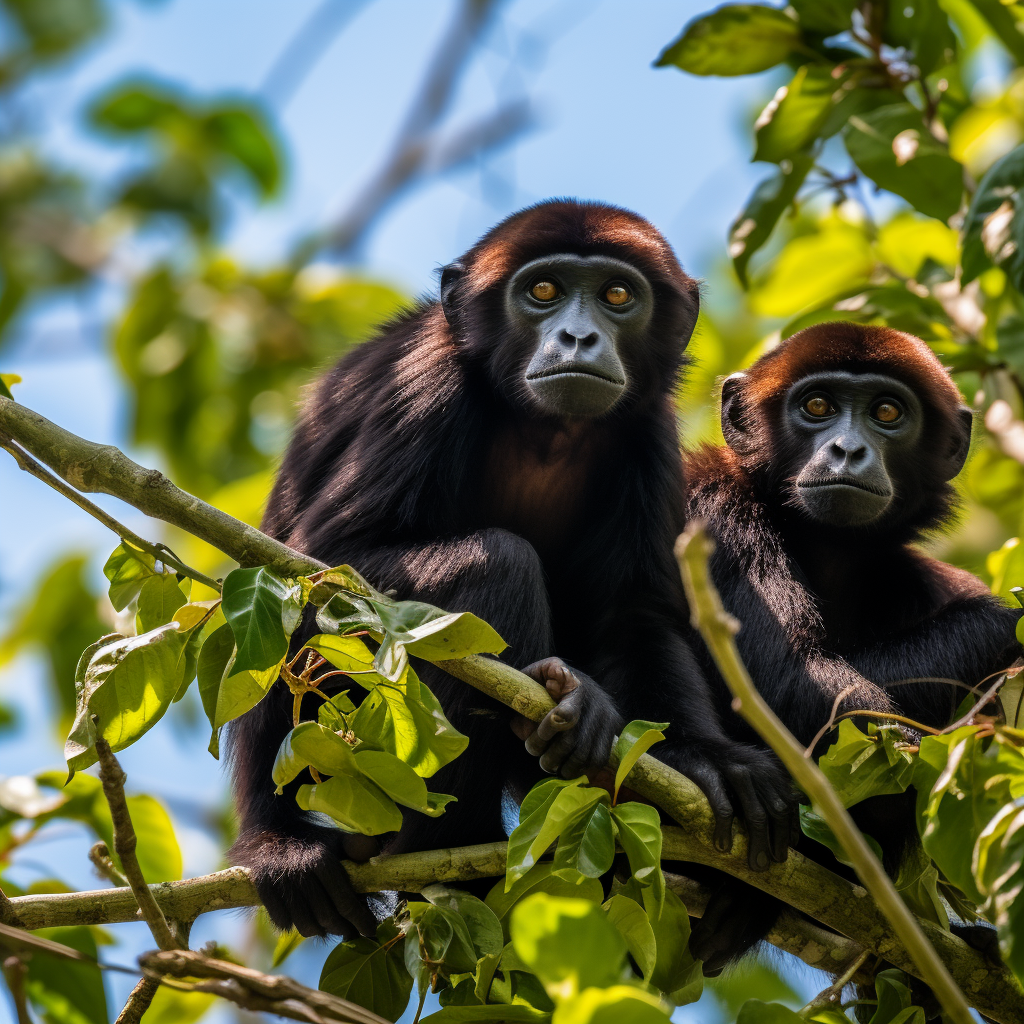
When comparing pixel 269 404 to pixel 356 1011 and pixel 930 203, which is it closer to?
pixel 930 203

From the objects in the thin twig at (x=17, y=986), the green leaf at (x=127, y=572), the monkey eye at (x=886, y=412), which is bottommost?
the thin twig at (x=17, y=986)

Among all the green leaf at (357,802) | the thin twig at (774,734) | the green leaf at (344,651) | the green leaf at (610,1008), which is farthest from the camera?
the green leaf at (357,802)

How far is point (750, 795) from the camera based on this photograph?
169 inches

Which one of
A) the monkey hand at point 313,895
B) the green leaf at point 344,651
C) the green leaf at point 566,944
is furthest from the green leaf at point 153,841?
the green leaf at point 566,944

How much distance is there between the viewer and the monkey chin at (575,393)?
5.36 m

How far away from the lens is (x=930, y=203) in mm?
5457

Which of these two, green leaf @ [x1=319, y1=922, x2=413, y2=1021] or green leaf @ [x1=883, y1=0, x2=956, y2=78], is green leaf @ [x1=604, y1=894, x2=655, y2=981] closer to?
green leaf @ [x1=319, y1=922, x2=413, y2=1021]

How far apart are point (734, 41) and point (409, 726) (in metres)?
3.83

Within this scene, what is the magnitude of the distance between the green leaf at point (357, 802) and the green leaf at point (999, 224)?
2759 mm

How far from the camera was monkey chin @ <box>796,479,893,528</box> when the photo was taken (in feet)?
17.6

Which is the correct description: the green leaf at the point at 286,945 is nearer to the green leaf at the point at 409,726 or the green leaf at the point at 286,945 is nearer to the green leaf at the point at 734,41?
the green leaf at the point at 409,726

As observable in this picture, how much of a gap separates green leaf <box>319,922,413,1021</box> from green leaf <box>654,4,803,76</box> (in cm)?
396

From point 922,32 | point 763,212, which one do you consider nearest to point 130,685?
point 763,212

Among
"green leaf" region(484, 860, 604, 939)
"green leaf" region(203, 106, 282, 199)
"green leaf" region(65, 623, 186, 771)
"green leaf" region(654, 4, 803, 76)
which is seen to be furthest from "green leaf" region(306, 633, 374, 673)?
"green leaf" region(203, 106, 282, 199)
